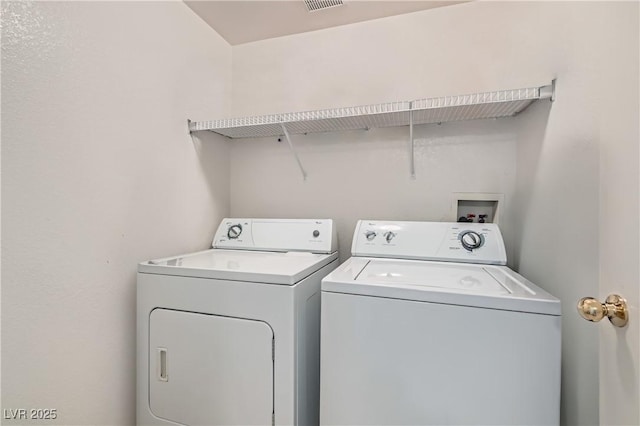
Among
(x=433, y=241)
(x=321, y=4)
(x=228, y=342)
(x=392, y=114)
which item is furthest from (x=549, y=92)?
(x=228, y=342)

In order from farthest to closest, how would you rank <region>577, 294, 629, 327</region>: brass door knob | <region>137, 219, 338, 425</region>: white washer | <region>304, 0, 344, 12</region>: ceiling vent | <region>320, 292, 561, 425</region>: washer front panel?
<region>304, 0, 344, 12</region>: ceiling vent
<region>137, 219, 338, 425</region>: white washer
<region>320, 292, 561, 425</region>: washer front panel
<region>577, 294, 629, 327</region>: brass door knob

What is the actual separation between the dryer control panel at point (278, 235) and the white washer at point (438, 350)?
0.56m

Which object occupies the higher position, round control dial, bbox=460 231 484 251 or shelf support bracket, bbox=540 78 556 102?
shelf support bracket, bbox=540 78 556 102

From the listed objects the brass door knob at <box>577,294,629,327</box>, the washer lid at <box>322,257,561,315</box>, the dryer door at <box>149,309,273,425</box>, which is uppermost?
the brass door knob at <box>577,294,629,327</box>

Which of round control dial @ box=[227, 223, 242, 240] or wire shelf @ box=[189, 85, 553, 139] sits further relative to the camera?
round control dial @ box=[227, 223, 242, 240]

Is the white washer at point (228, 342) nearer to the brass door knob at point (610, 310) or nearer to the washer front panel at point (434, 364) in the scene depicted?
the washer front panel at point (434, 364)

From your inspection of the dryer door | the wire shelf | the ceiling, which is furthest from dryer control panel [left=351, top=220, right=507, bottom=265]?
the ceiling

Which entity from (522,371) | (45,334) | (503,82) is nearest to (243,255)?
(45,334)

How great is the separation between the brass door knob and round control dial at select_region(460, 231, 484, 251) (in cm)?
76

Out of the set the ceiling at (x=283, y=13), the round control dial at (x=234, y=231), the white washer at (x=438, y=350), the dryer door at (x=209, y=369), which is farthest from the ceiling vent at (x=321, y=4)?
the dryer door at (x=209, y=369)

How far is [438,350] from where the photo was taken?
3.06ft

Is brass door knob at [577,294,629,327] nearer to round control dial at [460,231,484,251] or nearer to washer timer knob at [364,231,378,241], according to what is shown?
round control dial at [460,231,484,251]

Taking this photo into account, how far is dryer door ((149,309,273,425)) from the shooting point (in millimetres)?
1131

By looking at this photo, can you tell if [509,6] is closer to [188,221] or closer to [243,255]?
[243,255]
